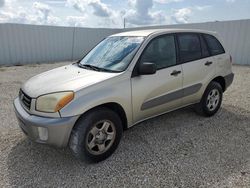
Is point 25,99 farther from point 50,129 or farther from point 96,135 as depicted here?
point 96,135

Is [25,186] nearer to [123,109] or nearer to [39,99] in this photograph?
[39,99]

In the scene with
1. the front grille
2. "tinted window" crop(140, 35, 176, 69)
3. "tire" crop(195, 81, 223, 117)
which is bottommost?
"tire" crop(195, 81, 223, 117)

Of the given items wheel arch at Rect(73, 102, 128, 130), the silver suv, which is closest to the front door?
the silver suv

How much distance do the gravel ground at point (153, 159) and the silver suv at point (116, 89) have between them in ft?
0.96

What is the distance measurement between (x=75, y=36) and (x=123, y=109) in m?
14.1

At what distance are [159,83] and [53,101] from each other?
158 cm

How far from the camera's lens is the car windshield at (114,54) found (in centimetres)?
320

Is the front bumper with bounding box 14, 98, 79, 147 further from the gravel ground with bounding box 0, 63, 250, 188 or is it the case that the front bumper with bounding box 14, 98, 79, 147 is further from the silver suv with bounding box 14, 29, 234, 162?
the gravel ground with bounding box 0, 63, 250, 188

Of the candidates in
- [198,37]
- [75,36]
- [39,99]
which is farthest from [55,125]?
[75,36]

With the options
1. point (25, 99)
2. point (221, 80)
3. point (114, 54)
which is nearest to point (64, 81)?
point (25, 99)

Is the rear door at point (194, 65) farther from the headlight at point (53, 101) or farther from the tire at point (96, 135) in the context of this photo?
the headlight at point (53, 101)

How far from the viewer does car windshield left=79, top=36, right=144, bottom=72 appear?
320 cm

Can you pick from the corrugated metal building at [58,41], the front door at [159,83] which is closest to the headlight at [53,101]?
the front door at [159,83]

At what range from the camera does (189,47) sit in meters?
3.96
